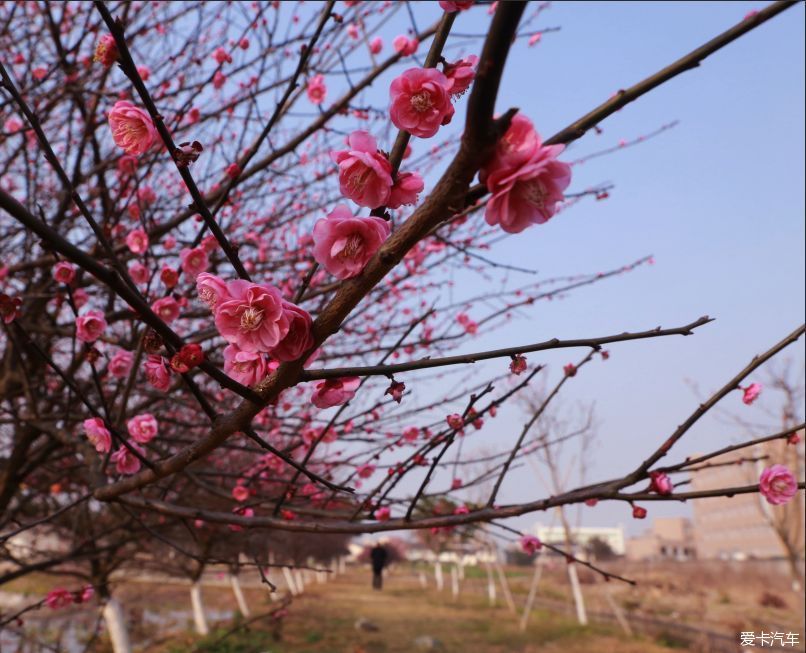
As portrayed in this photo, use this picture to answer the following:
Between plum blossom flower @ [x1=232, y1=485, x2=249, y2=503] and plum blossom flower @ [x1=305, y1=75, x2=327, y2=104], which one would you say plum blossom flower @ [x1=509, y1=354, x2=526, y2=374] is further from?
plum blossom flower @ [x1=305, y1=75, x2=327, y2=104]

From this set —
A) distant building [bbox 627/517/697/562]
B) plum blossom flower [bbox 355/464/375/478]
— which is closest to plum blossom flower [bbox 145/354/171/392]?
plum blossom flower [bbox 355/464/375/478]

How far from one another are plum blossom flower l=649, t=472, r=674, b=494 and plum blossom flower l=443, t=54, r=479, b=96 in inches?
48.3

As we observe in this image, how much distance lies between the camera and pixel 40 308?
13.0 feet

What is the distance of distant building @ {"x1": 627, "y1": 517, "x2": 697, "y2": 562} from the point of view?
174ft

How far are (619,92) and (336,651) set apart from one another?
13.8 meters

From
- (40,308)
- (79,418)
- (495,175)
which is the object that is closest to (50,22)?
(40,308)

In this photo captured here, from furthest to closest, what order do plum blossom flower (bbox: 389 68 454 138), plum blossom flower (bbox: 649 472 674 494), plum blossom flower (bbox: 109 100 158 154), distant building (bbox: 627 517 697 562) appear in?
1. distant building (bbox: 627 517 697 562)
2. plum blossom flower (bbox: 649 472 674 494)
3. plum blossom flower (bbox: 109 100 158 154)
4. plum blossom flower (bbox: 389 68 454 138)

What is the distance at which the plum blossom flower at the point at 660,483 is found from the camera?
1.65 meters

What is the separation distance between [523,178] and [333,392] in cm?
65

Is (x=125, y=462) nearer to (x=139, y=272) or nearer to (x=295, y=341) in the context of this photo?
(x=139, y=272)

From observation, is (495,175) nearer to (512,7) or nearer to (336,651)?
(512,7)

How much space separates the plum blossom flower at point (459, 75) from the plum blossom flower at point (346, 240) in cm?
30

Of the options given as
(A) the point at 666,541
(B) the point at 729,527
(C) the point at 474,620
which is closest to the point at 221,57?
(C) the point at 474,620

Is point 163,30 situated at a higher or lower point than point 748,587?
higher
